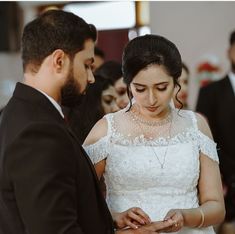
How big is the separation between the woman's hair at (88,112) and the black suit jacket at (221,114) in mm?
1076

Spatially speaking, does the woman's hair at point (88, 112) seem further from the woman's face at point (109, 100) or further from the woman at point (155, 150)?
the woman at point (155, 150)

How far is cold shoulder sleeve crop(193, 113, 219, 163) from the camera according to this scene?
1.98 metres

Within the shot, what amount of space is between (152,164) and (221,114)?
1777 mm

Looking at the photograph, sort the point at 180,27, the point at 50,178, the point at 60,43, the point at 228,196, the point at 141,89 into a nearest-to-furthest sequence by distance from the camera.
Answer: the point at 50,178, the point at 60,43, the point at 141,89, the point at 228,196, the point at 180,27

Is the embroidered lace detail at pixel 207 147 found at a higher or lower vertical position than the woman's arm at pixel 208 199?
higher

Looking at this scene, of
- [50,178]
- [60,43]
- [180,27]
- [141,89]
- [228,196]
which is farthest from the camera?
[180,27]

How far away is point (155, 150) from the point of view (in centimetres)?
200

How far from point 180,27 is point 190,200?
11.0 feet

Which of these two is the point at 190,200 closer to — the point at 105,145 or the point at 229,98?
the point at 105,145

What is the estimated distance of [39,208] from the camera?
1.34 meters

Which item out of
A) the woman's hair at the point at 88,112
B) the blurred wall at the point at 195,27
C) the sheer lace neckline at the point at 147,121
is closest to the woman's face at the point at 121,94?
the woman's hair at the point at 88,112

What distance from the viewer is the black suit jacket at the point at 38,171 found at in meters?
1.34

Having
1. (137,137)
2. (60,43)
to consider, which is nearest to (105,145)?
(137,137)

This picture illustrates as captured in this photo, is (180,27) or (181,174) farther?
(180,27)
